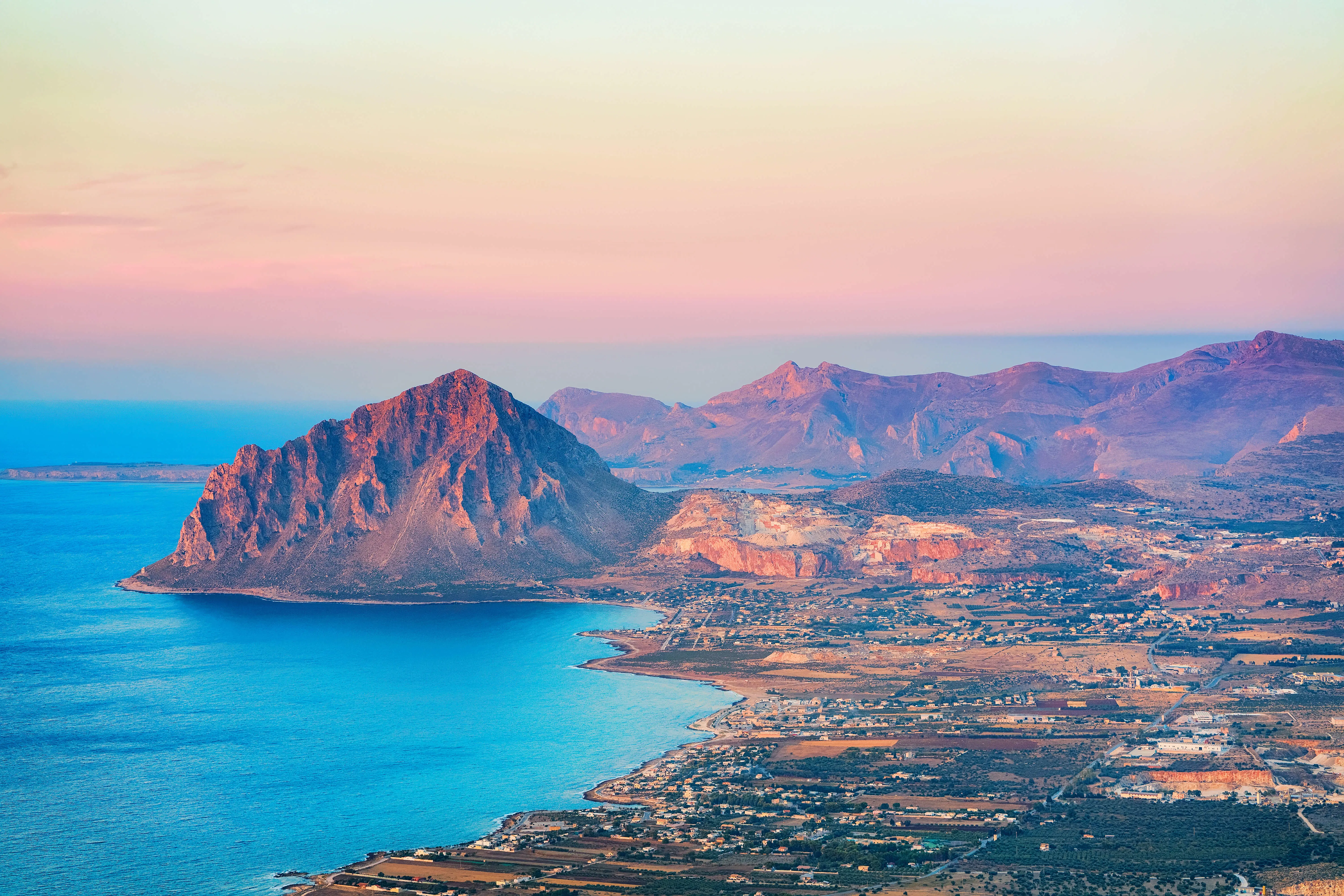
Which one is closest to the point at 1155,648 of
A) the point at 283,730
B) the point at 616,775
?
the point at 616,775

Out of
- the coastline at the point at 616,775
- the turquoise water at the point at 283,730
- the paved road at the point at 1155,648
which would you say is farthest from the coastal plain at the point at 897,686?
the turquoise water at the point at 283,730

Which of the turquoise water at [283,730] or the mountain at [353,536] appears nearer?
the turquoise water at [283,730]

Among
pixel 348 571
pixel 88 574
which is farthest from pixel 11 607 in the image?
pixel 348 571

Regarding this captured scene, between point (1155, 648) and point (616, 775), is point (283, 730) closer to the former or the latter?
point (616, 775)

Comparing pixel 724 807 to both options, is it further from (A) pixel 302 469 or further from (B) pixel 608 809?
(A) pixel 302 469

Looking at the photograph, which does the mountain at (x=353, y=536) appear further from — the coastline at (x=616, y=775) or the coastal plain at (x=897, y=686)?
the coastline at (x=616, y=775)

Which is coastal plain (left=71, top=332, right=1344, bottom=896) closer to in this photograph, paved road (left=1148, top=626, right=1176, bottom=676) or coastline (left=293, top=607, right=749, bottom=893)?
coastline (left=293, top=607, right=749, bottom=893)

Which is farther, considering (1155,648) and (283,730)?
(1155,648)

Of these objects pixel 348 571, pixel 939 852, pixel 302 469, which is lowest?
pixel 939 852
